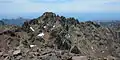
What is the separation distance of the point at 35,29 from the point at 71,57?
74.3 feet

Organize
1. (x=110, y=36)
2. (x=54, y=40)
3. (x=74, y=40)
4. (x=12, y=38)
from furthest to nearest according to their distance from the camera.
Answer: (x=110, y=36) < (x=74, y=40) < (x=54, y=40) < (x=12, y=38)

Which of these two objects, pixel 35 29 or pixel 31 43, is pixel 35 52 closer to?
A: pixel 31 43

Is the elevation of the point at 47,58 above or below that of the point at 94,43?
above

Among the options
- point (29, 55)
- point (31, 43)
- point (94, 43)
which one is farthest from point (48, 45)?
Answer: point (94, 43)

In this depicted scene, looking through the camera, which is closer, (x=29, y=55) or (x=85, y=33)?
(x=29, y=55)

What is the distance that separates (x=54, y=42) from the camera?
50.1 m

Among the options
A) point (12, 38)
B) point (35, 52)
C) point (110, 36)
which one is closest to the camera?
point (35, 52)

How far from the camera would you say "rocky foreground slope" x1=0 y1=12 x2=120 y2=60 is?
3893cm

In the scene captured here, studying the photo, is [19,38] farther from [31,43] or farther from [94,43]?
[94,43]

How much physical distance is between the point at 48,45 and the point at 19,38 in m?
5.20

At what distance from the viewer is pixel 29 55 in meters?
38.3

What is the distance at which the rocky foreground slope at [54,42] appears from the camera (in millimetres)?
38931

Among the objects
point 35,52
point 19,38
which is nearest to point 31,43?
point 19,38

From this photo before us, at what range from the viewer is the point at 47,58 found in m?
36.7
